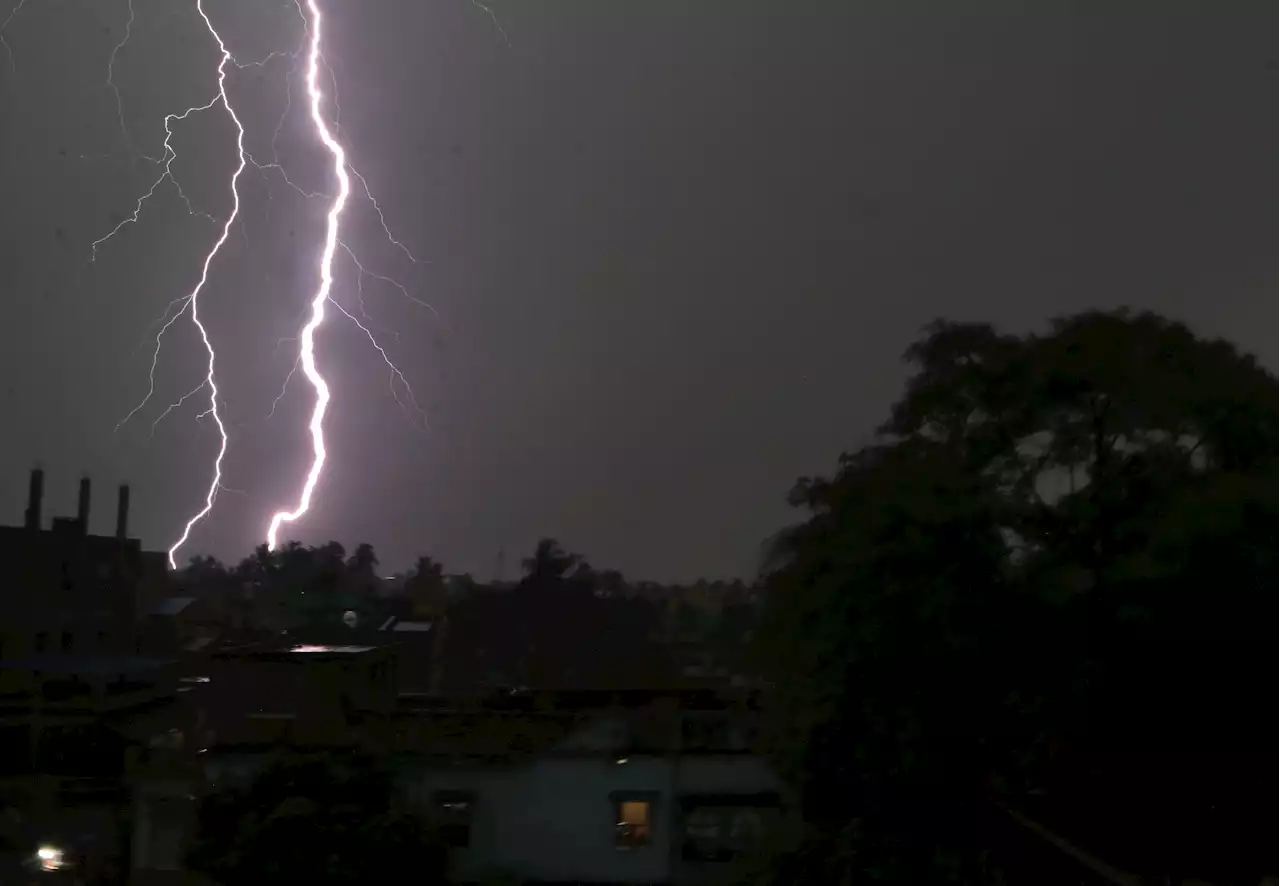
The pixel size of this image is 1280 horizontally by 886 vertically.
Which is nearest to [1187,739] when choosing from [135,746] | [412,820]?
[412,820]

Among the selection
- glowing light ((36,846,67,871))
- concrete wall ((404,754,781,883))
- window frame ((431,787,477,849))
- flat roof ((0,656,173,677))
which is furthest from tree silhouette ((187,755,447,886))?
flat roof ((0,656,173,677))

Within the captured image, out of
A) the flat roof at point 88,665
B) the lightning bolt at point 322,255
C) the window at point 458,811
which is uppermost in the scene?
the lightning bolt at point 322,255

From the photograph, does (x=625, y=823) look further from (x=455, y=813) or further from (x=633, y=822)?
(x=455, y=813)

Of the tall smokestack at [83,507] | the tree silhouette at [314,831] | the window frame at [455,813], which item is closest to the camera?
the tree silhouette at [314,831]

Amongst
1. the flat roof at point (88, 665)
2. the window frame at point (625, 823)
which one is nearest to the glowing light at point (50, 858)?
the flat roof at point (88, 665)

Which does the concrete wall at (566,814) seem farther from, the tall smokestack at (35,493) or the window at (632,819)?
the tall smokestack at (35,493)

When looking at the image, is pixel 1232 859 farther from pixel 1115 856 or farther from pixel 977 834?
pixel 977 834

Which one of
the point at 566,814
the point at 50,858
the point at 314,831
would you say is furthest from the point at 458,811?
the point at 50,858

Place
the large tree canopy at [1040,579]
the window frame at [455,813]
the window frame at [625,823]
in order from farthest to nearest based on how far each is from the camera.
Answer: the window frame at [625,823], the window frame at [455,813], the large tree canopy at [1040,579]
